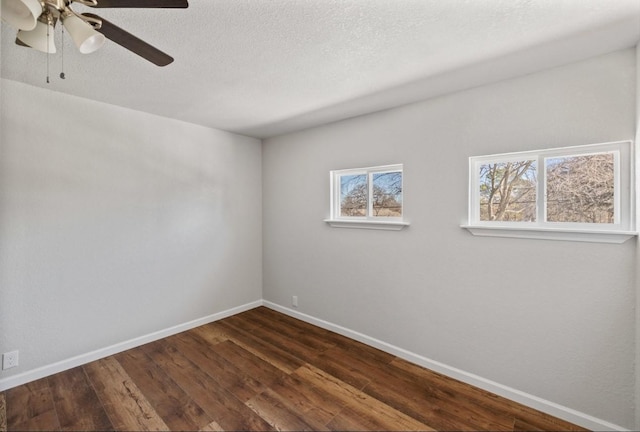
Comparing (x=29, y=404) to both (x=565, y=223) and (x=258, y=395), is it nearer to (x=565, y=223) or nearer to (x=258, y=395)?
(x=258, y=395)

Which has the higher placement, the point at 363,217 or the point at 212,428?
the point at 363,217

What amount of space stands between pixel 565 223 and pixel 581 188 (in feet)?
0.82

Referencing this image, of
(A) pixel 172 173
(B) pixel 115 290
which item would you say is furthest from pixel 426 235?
(B) pixel 115 290

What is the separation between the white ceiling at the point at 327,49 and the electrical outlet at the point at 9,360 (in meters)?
2.08

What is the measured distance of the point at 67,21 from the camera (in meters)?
1.11

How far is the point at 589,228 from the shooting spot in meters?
1.85

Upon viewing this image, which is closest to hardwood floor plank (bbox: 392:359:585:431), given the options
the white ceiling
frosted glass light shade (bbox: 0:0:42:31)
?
the white ceiling

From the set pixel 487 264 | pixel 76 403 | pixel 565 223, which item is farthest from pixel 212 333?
pixel 565 223

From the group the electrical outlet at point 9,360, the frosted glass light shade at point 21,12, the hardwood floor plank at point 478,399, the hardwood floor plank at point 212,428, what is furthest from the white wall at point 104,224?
the hardwood floor plank at point 478,399

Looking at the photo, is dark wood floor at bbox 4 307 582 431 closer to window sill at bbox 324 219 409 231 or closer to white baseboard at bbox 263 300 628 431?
white baseboard at bbox 263 300 628 431

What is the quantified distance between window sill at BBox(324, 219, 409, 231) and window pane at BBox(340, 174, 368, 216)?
18 centimetres

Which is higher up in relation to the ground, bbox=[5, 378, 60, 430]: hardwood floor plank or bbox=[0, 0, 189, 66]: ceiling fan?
bbox=[0, 0, 189, 66]: ceiling fan

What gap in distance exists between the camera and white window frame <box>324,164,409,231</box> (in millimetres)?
2719

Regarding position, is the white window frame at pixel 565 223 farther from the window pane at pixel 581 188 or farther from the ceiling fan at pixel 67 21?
the ceiling fan at pixel 67 21
